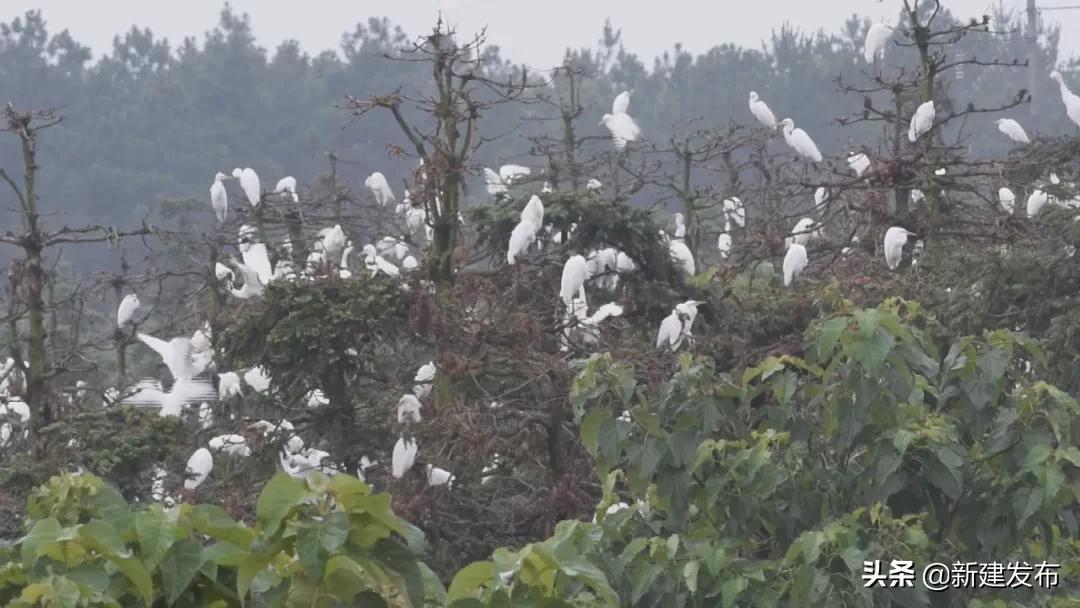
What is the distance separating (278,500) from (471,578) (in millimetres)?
316

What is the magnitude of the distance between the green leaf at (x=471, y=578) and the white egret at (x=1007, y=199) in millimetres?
6722

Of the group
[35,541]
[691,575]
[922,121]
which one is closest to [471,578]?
[35,541]

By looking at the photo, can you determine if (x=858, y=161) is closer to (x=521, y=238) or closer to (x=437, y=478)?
(x=521, y=238)

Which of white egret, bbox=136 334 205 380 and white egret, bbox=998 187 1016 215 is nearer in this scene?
white egret, bbox=136 334 205 380

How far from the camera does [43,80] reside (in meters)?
28.1

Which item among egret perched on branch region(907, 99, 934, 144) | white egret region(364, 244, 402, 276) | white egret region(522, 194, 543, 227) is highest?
egret perched on branch region(907, 99, 934, 144)

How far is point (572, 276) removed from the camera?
6312 millimetres

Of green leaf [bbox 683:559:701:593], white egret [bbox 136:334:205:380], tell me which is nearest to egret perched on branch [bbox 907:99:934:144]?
white egret [bbox 136:334:205:380]

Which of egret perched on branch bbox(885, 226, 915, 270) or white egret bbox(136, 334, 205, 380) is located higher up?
egret perched on branch bbox(885, 226, 915, 270)

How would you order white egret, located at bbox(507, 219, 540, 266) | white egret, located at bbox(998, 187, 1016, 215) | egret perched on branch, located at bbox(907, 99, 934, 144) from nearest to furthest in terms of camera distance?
white egret, located at bbox(507, 219, 540, 266) < egret perched on branch, located at bbox(907, 99, 934, 144) < white egret, located at bbox(998, 187, 1016, 215)

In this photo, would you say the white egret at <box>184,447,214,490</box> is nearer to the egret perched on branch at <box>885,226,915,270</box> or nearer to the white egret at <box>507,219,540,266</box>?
the white egret at <box>507,219,540,266</box>

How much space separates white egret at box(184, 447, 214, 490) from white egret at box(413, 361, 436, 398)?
98 centimetres

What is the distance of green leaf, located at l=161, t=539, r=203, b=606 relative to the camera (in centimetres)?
192

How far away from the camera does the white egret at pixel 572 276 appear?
6.27m
